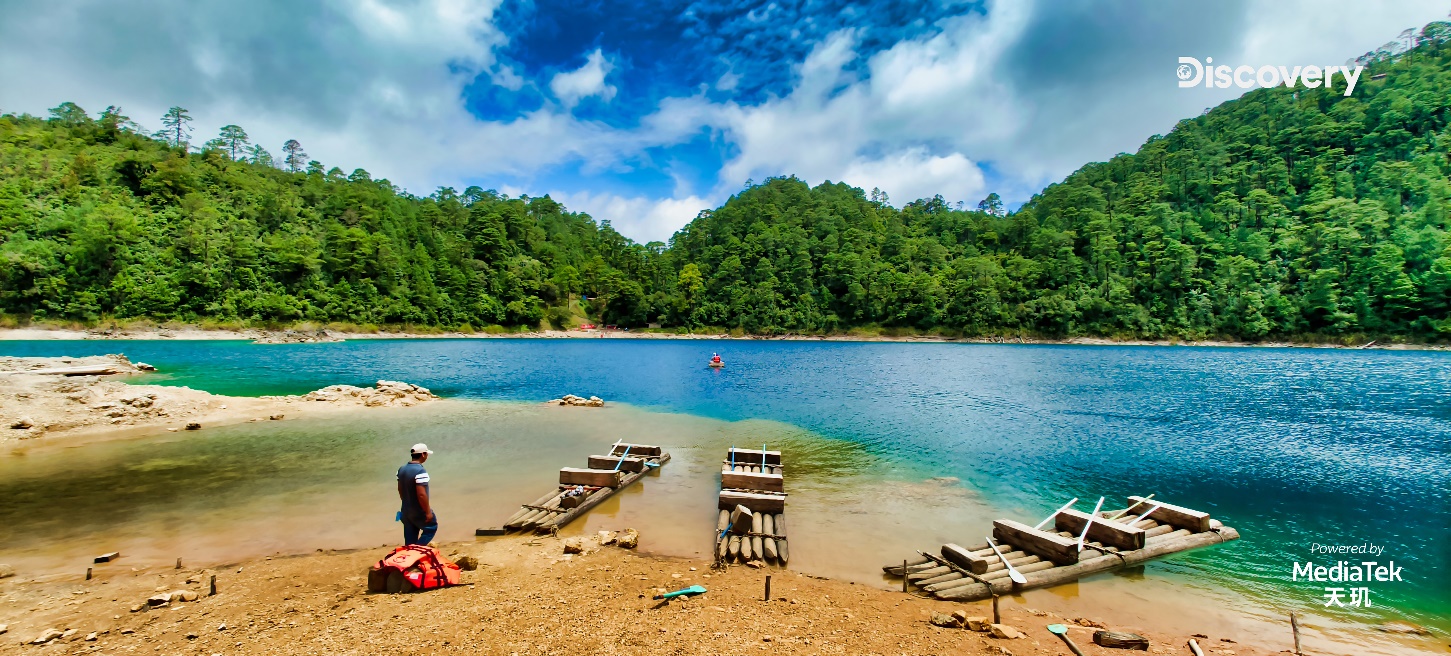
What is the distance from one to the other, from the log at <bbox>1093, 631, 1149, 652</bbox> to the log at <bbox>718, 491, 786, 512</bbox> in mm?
5977

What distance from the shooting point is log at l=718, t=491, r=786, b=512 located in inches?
455

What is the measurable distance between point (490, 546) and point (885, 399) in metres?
28.5

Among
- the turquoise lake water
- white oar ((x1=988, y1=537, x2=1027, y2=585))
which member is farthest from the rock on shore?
white oar ((x1=988, y1=537, x2=1027, y2=585))

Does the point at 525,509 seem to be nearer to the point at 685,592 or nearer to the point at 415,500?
the point at 415,500

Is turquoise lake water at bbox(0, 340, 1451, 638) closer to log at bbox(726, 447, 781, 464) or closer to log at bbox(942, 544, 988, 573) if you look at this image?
log at bbox(942, 544, 988, 573)

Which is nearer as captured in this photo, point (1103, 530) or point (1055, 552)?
point (1055, 552)

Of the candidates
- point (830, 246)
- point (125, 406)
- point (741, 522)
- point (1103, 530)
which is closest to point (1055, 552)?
point (1103, 530)

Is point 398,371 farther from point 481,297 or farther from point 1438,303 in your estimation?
point 1438,303

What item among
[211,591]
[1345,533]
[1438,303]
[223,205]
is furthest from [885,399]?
[223,205]

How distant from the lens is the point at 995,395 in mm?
36031

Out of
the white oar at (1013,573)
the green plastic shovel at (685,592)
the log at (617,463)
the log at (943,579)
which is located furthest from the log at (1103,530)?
the log at (617,463)

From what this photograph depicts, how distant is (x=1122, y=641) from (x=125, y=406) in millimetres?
32359

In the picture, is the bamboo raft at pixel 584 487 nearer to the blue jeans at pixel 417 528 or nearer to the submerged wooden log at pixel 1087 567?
the blue jeans at pixel 417 528

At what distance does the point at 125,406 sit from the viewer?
21031mm
